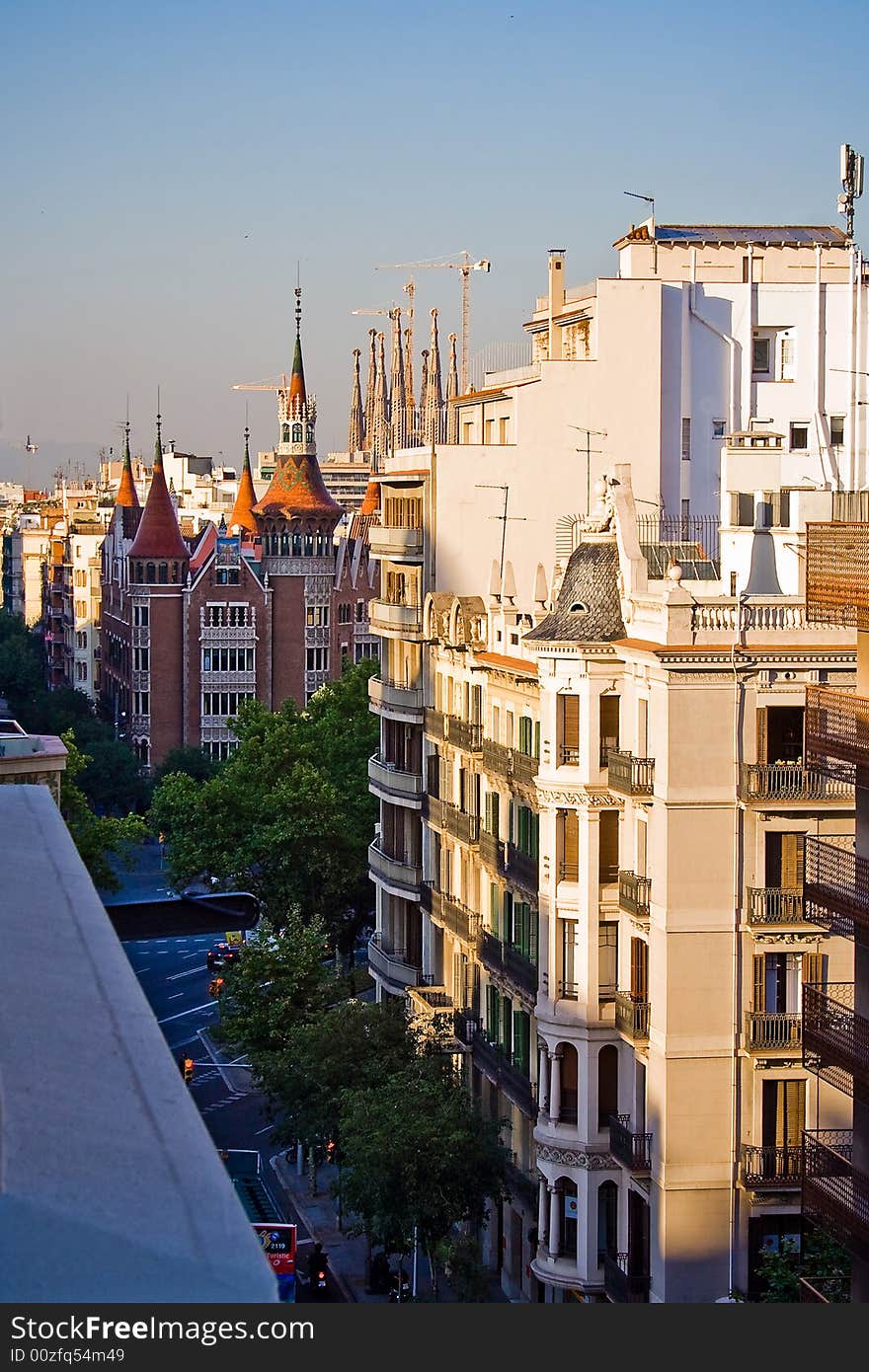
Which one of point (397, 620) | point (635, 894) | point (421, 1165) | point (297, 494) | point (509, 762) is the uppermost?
point (297, 494)

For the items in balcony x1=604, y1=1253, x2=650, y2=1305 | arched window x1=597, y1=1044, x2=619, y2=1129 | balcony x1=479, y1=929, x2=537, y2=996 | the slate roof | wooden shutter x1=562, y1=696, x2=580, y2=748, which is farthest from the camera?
balcony x1=479, y1=929, x2=537, y2=996

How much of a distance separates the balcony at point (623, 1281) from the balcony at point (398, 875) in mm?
19927

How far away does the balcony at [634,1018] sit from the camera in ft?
122

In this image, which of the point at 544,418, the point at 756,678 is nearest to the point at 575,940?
the point at 756,678

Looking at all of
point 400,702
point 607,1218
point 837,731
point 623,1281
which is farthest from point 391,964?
point 837,731

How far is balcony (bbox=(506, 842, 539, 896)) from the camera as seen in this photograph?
140 feet

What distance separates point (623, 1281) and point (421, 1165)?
19.9 feet

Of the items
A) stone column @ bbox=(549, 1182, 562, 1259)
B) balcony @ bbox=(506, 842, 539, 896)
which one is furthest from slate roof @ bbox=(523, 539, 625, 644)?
stone column @ bbox=(549, 1182, 562, 1259)

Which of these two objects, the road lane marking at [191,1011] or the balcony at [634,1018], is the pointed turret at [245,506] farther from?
the balcony at [634,1018]

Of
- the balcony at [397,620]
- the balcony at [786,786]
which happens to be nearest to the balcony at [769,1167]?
the balcony at [786,786]

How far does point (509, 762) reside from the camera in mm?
46031

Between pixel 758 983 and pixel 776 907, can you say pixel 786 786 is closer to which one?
pixel 776 907

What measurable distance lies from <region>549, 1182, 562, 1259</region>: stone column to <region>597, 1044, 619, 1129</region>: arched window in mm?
1528

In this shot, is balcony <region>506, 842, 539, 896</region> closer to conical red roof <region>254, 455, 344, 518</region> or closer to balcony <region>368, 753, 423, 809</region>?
balcony <region>368, 753, 423, 809</region>
